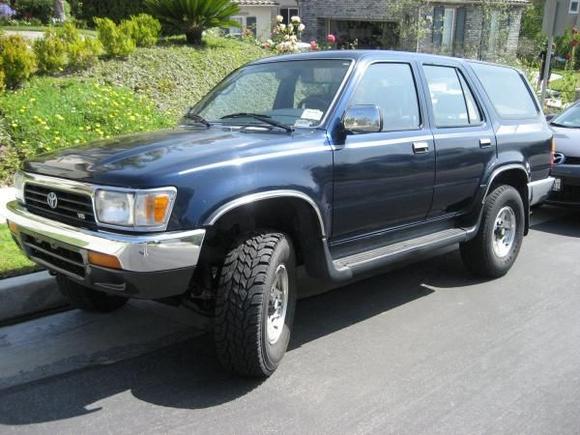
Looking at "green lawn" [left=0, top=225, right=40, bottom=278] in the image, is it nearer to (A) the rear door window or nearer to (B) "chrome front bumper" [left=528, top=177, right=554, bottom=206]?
(A) the rear door window

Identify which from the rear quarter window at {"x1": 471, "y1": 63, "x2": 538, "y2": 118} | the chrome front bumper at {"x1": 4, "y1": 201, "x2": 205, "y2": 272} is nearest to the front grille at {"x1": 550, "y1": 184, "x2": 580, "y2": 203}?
the rear quarter window at {"x1": 471, "y1": 63, "x2": 538, "y2": 118}

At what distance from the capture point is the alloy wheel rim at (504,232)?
584cm

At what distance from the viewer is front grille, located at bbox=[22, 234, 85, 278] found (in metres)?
3.48

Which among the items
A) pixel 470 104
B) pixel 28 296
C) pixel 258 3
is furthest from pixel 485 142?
pixel 258 3

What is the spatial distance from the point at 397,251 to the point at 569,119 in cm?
571

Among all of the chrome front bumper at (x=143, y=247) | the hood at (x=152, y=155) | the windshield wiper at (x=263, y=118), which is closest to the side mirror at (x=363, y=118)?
the hood at (x=152, y=155)

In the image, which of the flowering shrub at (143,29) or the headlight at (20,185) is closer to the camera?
the headlight at (20,185)

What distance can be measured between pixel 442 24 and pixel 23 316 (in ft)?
95.0

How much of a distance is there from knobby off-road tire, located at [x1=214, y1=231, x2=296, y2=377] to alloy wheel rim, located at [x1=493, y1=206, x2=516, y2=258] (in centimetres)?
276

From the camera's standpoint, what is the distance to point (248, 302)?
141 inches

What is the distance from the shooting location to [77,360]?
4113mm

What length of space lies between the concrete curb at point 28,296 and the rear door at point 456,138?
3.00 meters

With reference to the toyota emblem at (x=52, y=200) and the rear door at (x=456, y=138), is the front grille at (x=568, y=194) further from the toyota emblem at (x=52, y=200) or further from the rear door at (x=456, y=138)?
the toyota emblem at (x=52, y=200)

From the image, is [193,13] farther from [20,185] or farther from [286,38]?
[20,185]
